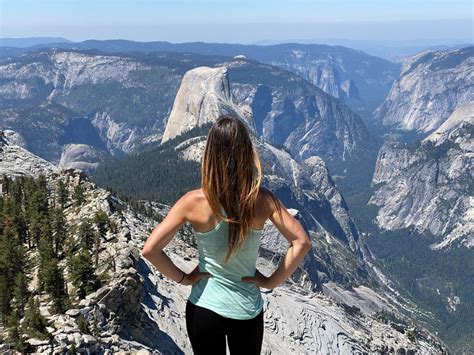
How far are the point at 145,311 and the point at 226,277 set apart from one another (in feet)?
81.6

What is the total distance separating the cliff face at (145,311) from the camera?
2488 centimetres

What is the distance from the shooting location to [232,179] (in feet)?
30.6

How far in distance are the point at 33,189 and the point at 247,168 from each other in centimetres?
4263

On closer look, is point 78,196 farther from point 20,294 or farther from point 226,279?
point 226,279

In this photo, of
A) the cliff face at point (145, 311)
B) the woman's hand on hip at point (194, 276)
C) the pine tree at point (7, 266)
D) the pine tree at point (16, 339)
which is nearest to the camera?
the woman's hand on hip at point (194, 276)

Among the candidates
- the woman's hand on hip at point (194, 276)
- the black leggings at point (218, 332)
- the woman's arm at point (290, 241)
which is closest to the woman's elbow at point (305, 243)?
the woman's arm at point (290, 241)

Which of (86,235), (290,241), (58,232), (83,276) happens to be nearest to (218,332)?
(290,241)

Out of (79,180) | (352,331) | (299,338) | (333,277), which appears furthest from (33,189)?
(333,277)

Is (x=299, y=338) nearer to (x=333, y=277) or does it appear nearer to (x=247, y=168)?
(x=247, y=168)

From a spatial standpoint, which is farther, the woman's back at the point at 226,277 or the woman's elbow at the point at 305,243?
the woman's elbow at the point at 305,243

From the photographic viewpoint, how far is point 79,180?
5234cm

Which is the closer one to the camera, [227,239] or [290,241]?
[227,239]

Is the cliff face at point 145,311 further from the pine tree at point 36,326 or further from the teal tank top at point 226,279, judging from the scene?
the teal tank top at point 226,279

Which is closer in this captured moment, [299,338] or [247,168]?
[247,168]
